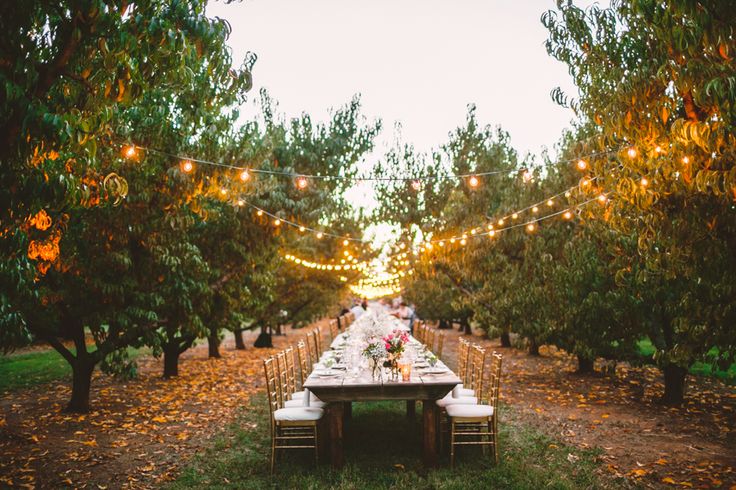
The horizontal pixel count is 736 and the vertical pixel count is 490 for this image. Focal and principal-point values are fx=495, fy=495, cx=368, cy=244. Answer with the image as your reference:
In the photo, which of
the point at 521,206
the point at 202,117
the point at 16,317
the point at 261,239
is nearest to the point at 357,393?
the point at 16,317

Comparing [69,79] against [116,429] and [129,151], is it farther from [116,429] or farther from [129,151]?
[116,429]

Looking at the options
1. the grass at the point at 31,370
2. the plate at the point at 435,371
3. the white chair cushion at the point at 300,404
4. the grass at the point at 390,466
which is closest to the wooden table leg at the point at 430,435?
the grass at the point at 390,466

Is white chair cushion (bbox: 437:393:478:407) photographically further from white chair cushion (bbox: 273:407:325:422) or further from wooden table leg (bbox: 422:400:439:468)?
white chair cushion (bbox: 273:407:325:422)

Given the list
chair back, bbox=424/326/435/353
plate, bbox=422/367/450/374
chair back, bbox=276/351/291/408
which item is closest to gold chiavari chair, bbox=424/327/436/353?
→ chair back, bbox=424/326/435/353

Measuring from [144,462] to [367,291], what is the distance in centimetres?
3457

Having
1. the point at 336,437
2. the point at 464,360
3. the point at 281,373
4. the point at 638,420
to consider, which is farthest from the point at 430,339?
the point at 336,437

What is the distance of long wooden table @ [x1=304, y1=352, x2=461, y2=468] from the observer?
16.8 ft

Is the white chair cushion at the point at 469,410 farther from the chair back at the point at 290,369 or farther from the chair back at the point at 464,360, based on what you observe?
the chair back at the point at 290,369

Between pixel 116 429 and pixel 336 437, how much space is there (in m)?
3.42

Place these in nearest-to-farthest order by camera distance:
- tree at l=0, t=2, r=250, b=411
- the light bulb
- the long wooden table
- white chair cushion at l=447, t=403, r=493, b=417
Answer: tree at l=0, t=2, r=250, b=411
the long wooden table
white chair cushion at l=447, t=403, r=493, b=417
the light bulb

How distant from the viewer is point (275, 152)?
11.2 metres

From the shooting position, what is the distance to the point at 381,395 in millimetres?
5227

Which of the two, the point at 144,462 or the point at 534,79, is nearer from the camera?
the point at 144,462

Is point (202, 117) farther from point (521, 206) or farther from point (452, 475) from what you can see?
point (521, 206)
